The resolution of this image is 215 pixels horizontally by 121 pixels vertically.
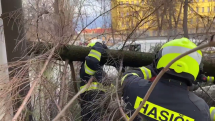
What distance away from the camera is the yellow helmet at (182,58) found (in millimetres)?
1496

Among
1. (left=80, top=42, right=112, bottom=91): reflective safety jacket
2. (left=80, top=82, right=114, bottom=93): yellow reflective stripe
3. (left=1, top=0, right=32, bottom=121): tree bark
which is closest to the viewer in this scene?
(left=80, top=82, right=114, bottom=93): yellow reflective stripe

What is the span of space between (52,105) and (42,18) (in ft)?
3.52

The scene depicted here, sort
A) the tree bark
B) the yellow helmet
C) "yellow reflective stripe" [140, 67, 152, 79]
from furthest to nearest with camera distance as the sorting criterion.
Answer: the tree bark → "yellow reflective stripe" [140, 67, 152, 79] → the yellow helmet

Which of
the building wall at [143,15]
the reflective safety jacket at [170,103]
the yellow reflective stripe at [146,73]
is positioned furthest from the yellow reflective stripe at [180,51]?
the building wall at [143,15]

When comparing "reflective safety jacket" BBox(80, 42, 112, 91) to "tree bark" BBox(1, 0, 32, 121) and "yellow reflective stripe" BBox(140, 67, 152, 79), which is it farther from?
"tree bark" BBox(1, 0, 32, 121)

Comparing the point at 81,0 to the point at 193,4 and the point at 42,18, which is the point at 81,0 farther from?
the point at 193,4

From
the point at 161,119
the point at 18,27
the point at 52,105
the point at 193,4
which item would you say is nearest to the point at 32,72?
the point at 52,105

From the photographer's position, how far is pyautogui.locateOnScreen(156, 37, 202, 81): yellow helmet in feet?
4.91

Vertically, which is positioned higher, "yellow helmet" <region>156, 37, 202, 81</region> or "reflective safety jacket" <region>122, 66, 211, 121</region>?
"yellow helmet" <region>156, 37, 202, 81</region>

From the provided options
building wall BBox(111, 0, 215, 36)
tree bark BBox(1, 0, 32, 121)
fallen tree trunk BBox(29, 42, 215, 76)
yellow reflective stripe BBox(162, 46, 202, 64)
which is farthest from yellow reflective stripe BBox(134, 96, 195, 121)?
tree bark BBox(1, 0, 32, 121)

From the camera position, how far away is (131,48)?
2818 millimetres

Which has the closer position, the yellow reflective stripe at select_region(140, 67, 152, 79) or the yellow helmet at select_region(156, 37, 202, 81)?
the yellow helmet at select_region(156, 37, 202, 81)

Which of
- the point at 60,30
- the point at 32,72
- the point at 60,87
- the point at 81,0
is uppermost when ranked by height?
the point at 81,0

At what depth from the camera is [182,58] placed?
151 cm
